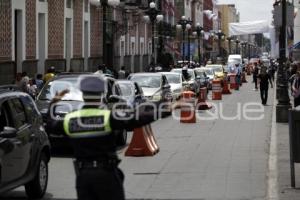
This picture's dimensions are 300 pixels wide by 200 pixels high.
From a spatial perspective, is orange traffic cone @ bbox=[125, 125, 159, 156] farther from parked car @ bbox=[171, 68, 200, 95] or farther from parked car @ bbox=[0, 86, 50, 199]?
parked car @ bbox=[171, 68, 200, 95]

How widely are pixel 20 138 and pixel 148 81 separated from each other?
1869cm

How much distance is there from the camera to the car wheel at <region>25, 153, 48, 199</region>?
979cm

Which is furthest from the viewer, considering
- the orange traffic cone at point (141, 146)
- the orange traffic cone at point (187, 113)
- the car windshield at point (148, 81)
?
the car windshield at point (148, 81)

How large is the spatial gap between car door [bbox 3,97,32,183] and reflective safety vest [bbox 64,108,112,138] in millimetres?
2927

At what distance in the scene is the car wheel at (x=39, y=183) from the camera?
979cm

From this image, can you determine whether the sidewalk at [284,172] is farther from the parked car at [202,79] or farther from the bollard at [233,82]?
the bollard at [233,82]

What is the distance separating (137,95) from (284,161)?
8520mm

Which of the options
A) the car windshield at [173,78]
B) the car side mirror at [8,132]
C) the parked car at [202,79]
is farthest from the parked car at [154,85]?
the car side mirror at [8,132]

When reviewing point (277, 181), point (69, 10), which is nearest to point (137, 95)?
point (277, 181)

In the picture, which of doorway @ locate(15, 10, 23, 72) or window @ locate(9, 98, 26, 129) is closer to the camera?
window @ locate(9, 98, 26, 129)

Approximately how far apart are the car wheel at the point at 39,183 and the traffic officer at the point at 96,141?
3686 mm

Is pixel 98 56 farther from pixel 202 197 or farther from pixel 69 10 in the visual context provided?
pixel 202 197

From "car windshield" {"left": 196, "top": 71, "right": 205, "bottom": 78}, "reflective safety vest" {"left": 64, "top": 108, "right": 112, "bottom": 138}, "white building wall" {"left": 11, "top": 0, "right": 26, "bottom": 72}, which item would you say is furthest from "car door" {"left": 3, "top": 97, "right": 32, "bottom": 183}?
"car windshield" {"left": 196, "top": 71, "right": 205, "bottom": 78}

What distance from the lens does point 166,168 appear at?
13000 mm
